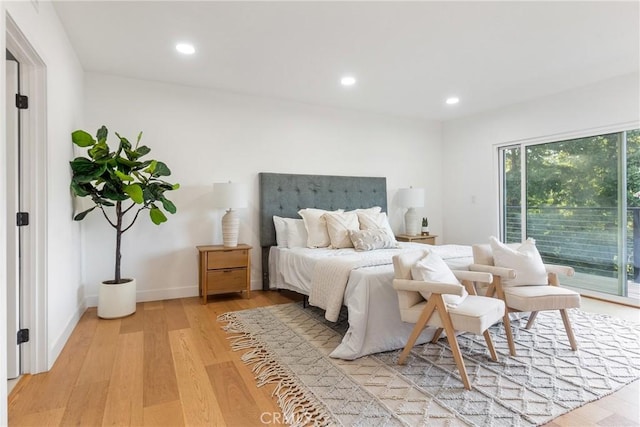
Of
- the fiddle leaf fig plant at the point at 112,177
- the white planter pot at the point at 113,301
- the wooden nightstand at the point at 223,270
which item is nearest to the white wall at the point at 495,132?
the wooden nightstand at the point at 223,270

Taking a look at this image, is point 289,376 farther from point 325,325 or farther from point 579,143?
point 579,143

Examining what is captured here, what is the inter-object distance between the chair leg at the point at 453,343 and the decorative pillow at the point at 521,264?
0.85 m

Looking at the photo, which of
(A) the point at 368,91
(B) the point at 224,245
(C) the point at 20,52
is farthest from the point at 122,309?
(A) the point at 368,91

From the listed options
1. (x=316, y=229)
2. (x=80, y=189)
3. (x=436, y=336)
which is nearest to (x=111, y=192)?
(x=80, y=189)

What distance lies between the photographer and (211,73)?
3.53 meters

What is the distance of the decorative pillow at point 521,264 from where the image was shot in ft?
8.52

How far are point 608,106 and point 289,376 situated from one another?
4331mm

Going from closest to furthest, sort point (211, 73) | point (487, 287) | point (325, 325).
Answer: point (487, 287) < point (325, 325) < point (211, 73)

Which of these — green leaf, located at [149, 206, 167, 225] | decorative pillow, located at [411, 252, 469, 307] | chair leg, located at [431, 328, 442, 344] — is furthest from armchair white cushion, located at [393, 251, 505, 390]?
green leaf, located at [149, 206, 167, 225]

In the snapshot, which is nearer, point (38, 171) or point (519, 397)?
point (519, 397)

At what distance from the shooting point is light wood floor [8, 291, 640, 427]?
1.69 meters

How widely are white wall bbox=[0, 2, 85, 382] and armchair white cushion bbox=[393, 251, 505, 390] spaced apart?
7.71 feet

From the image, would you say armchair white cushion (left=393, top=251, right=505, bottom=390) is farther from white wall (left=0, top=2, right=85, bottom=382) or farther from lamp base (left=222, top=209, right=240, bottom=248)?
white wall (left=0, top=2, right=85, bottom=382)

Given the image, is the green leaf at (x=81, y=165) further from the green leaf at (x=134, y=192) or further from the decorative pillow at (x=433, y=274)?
the decorative pillow at (x=433, y=274)
